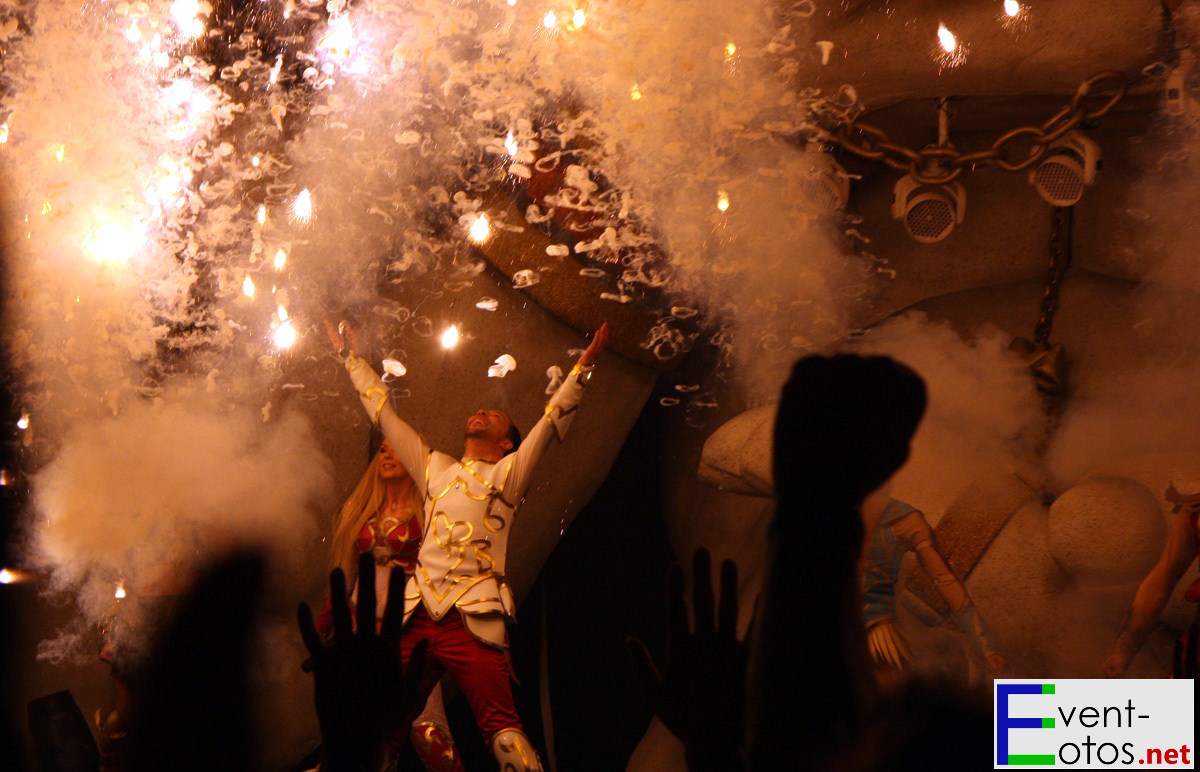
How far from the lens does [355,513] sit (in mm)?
2840

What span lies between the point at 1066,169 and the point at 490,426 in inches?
54.9

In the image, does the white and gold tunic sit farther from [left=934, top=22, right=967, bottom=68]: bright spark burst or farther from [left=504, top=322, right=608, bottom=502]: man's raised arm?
[left=934, top=22, right=967, bottom=68]: bright spark burst

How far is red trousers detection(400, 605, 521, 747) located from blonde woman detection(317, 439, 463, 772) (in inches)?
3.5

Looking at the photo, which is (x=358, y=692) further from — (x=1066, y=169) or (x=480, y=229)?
(x=1066, y=169)

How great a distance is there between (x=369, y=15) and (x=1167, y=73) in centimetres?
186

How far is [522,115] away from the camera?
9.60ft

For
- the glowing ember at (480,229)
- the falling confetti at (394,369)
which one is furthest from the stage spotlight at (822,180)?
the falling confetti at (394,369)

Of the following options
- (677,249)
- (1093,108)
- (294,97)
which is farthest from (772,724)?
(294,97)

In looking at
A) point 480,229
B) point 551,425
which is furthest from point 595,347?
point 480,229

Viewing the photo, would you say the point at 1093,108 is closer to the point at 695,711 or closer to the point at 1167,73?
the point at 1167,73

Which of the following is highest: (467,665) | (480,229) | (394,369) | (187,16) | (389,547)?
(187,16)
